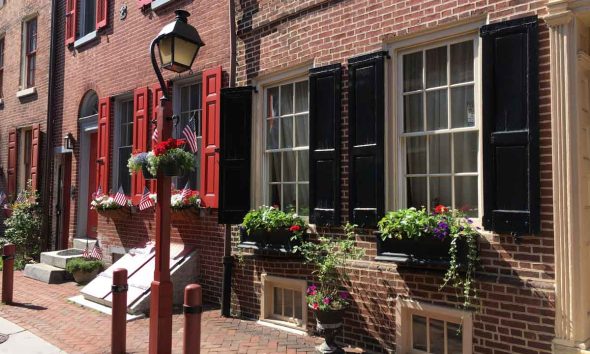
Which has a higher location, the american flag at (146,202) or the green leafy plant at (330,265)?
the american flag at (146,202)

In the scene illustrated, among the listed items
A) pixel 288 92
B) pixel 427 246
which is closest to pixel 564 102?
pixel 427 246

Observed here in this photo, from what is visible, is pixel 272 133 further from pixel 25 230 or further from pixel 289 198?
pixel 25 230

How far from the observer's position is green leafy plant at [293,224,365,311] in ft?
18.0

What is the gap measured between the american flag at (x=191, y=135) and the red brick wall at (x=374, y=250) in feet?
4.15

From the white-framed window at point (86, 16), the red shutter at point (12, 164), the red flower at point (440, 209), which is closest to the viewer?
the red flower at point (440, 209)

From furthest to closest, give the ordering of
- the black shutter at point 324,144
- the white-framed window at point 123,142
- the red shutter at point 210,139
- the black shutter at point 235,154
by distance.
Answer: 1. the white-framed window at point 123,142
2. the red shutter at point 210,139
3. the black shutter at point 235,154
4. the black shutter at point 324,144

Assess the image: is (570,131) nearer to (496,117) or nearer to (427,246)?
(496,117)

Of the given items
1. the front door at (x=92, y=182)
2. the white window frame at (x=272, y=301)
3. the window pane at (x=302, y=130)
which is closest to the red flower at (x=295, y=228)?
the white window frame at (x=272, y=301)

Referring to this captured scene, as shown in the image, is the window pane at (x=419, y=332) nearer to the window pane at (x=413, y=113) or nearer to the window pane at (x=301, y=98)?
the window pane at (x=413, y=113)

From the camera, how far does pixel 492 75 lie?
184 inches

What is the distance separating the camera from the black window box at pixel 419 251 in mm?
4773

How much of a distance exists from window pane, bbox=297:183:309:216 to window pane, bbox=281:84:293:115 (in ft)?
3.39

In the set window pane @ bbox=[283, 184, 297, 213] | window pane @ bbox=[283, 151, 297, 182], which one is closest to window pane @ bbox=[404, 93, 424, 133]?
window pane @ bbox=[283, 151, 297, 182]

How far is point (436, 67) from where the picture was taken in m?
5.32
